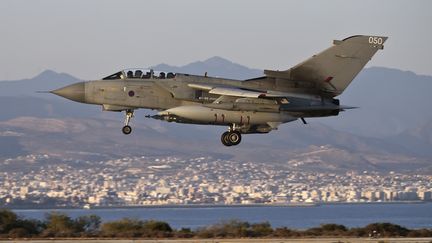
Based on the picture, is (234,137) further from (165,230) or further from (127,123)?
(165,230)

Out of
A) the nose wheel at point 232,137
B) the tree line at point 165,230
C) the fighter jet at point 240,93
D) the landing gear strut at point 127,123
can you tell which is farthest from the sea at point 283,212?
the fighter jet at point 240,93

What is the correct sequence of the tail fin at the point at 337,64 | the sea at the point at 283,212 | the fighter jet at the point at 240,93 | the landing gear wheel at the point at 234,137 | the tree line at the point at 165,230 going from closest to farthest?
the fighter jet at the point at 240,93 → the tree line at the point at 165,230 → the landing gear wheel at the point at 234,137 → the tail fin at the point at 337,64 → the sea at the point at 283,212

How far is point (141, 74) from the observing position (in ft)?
138

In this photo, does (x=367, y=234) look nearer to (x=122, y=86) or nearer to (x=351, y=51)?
(x=351, y=51)

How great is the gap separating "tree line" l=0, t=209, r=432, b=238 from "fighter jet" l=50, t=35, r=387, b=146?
12.8 feet

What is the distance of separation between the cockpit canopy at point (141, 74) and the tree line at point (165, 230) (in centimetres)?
604

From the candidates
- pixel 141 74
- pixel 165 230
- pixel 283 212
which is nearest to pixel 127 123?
pixel 141 74

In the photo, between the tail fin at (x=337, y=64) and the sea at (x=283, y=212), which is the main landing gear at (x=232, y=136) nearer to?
the tail fin at (x=337, y=64)

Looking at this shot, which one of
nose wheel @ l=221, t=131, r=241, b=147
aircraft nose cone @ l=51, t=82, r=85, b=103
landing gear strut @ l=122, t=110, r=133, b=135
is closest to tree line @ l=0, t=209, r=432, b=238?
nose wheel @ l=221, t=131, r=241, b=147

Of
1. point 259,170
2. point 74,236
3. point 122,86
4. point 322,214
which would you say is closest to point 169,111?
point 122,86

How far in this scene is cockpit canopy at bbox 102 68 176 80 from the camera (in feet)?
137

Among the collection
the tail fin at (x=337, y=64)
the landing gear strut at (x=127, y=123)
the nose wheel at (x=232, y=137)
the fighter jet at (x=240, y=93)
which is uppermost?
the tail fin at (x=337, y=64)

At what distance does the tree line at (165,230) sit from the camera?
138ft

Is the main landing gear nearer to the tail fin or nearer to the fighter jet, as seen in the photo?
the fighter jet
